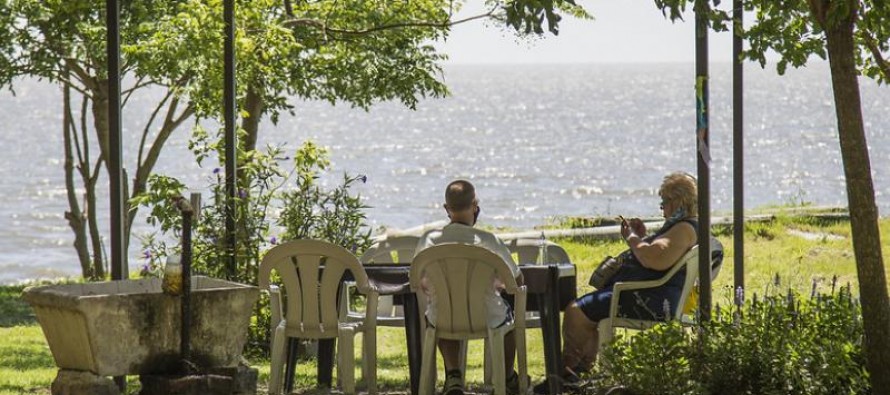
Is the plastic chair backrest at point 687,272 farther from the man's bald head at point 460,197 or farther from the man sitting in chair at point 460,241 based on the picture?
the man's bald head at point 460,197

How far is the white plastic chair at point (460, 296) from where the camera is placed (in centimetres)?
647

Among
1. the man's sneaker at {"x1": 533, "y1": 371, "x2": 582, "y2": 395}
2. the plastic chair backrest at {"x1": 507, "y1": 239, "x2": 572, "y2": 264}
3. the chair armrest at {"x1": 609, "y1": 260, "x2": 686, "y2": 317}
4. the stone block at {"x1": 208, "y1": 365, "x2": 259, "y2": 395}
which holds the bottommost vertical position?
the man's sneaker at {"x1": 533, "y1": 371, "x2": 582, "y2": 395}

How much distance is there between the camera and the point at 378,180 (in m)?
50.8

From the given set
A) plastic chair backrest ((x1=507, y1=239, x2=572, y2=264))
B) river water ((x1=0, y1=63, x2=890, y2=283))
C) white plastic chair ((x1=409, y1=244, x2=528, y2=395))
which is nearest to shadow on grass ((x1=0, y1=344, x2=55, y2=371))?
plastic chair backrest ((x1=507, y1=239, x2=572, y2=264))

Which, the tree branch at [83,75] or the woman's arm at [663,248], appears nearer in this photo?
the woman's arm at [663,248]

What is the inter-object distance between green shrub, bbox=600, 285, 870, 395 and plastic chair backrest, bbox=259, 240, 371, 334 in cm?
136

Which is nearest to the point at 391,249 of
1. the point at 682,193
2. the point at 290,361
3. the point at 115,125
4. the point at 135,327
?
the point at 290,361

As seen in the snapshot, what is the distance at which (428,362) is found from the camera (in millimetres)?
6555

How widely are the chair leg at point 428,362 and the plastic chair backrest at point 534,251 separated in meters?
1.16

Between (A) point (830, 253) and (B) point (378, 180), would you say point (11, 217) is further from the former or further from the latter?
(A) point (830, 253)

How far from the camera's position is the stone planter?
6.02m

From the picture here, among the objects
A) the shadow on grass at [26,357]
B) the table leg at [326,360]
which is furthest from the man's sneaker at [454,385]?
the shadow on grass at [26,357]

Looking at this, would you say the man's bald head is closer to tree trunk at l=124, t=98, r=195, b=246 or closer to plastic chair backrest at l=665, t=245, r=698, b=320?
plastic chair backrest at l=665, t=245, r=698, b=320

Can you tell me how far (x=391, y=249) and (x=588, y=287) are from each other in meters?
4.07
